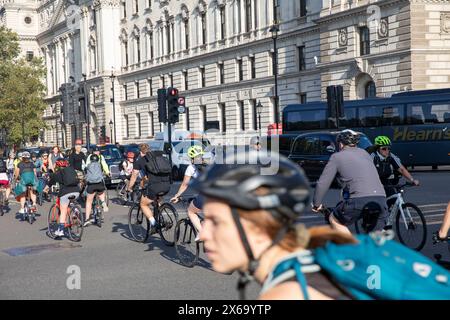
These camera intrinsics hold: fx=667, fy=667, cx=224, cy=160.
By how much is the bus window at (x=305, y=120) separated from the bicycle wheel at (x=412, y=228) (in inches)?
929

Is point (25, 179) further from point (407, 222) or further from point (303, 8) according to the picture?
point (303, 8)

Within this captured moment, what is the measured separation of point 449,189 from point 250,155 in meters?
18.0

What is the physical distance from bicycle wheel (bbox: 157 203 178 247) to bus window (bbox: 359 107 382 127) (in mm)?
21590

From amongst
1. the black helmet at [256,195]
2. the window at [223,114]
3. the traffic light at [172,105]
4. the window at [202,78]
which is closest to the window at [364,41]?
the window at [223,114]

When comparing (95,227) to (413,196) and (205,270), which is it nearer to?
(205,270)

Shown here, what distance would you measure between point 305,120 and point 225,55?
24.0 metres

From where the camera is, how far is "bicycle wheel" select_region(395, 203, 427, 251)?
9117 millimetres

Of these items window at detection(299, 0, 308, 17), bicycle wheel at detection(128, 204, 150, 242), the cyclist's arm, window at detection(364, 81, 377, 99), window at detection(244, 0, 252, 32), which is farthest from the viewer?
window at detection(244, 0, 252, 32)

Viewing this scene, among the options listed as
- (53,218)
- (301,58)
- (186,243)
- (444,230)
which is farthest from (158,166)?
(301,58)

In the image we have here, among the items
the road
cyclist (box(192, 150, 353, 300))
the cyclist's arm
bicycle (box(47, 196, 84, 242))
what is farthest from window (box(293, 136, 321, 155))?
cyclist (box(192, 150, 353, 300))

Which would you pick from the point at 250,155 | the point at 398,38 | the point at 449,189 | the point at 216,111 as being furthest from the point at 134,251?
the point at 216,111

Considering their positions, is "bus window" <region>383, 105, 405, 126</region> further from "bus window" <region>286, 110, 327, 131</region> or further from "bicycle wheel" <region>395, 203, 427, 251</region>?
"bicycle wheel" <region>395, 203, 427, 251</region>

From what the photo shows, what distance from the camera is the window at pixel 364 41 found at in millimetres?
40281

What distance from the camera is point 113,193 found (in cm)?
2414
